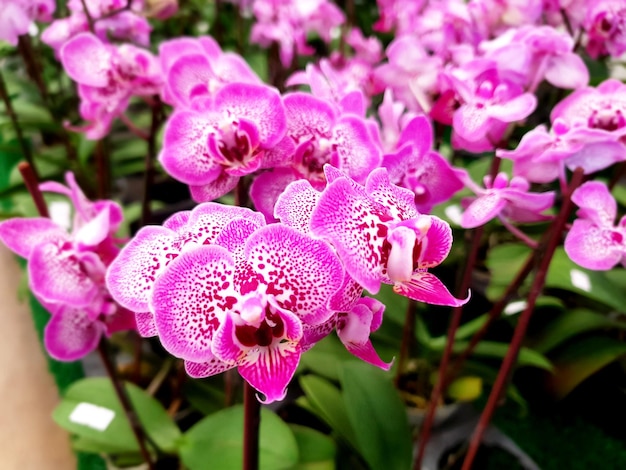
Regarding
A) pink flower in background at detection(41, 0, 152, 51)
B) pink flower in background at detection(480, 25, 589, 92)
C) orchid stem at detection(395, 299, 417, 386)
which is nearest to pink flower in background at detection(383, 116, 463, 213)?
pink flower in background at detection(480, 25, 589, 92)

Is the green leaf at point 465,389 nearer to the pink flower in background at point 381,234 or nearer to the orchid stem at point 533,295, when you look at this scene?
the orchid stem at point 533,295

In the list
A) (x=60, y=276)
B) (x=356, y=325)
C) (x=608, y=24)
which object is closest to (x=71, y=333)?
(x=60, y=276)

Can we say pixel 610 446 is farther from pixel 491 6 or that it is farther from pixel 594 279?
pixel 491 6

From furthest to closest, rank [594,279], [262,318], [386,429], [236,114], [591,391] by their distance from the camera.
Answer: [591,391] < [594,279] < [386,429] < [236,114] < [262,318]

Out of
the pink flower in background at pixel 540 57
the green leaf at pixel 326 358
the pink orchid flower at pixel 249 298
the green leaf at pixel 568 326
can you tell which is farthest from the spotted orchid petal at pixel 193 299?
the green leaf at pixel 568 326

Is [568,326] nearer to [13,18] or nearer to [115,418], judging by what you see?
[115,418]

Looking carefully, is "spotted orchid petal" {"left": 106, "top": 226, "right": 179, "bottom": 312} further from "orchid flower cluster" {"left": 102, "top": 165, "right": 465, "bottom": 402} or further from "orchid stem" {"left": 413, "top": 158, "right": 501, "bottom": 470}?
"orchid stem" {"left": 413, "top": 158, "right": 501, "bottom": 470}

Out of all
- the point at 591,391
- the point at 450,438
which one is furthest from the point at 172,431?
the point at 591,391
